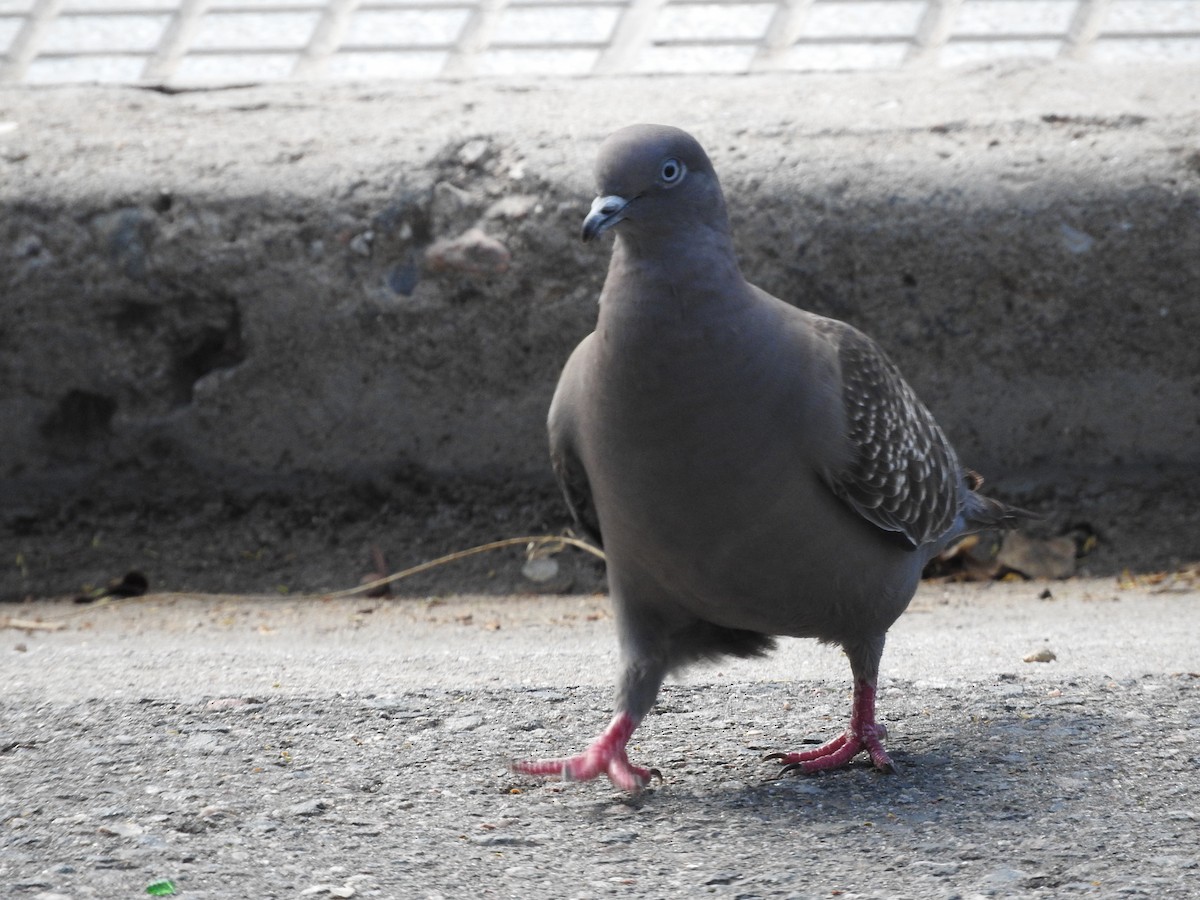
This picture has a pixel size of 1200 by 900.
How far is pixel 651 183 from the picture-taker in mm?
3146

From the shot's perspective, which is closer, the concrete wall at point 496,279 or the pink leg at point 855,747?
the pink leg at point 855,747

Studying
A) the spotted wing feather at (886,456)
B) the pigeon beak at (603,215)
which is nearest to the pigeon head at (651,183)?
the pigeon beak at (603,215)

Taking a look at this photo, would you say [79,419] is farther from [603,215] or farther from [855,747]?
[855,747]

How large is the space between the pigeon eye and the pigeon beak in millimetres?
99

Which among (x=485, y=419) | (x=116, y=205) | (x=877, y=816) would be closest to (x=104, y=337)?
(x=116, y=205)

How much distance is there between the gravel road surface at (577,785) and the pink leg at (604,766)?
0.05 metres

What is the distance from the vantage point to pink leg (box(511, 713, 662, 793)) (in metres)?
3.23

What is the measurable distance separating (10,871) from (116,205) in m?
3.17

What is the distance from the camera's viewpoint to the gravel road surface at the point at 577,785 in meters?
2.75

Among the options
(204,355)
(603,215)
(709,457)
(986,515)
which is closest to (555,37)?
(204,355)

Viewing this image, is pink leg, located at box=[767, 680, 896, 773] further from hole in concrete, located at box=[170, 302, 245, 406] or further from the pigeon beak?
hole in concrete, located at box=[170, 302, 245, 406]

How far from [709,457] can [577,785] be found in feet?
2.63

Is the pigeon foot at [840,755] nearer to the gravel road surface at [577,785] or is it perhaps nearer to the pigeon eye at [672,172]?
the gravel road surface at [577,785]

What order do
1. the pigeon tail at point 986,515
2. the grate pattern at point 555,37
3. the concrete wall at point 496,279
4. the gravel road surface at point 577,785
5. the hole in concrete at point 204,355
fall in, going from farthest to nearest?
the grate pattern at point 555,37 < the hole in concrete at point 204,355 < the concrete wall at point 496,279 < the pigeon tail at point 986,515 < the gravel road surface at point 577,785
